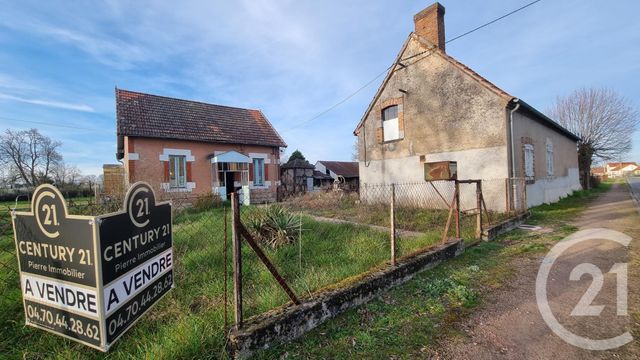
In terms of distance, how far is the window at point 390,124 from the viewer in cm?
1326

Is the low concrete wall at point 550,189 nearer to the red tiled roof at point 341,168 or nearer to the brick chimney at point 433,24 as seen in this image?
the brick chimney at point 433,24

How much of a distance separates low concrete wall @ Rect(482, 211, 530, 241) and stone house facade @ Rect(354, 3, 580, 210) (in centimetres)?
133

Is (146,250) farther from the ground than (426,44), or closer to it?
closer to it

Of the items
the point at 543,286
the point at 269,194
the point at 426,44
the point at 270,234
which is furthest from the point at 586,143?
the point at 270,234

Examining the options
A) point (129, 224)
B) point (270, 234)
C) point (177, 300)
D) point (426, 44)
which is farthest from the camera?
point (426, 44)

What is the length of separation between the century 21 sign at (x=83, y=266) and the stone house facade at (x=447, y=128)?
34.9ft

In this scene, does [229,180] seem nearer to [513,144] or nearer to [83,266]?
[513,144]

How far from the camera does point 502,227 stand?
7273 mm

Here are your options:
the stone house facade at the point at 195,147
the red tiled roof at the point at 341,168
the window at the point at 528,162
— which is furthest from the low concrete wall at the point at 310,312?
the red tiled roof at the point at 341,168

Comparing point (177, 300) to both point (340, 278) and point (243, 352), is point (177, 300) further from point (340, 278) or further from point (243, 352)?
point (340, 278)

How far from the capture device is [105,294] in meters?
1.85

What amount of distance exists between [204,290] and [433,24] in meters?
13.0

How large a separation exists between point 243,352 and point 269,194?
16032mm

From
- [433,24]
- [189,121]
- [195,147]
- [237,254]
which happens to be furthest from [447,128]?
[189,121]
